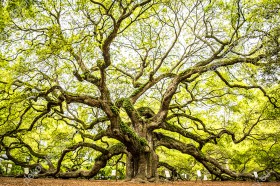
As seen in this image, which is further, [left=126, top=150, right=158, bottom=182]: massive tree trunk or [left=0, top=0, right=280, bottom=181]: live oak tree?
[left=126, top=150, right=158, bottom=182]: massive tree trunk

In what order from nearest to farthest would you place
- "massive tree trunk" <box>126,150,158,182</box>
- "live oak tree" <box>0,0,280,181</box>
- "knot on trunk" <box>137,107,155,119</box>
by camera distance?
"live oak tree" <box>0,0,280,181</box> < "massive tree trunk" <box>126,150,158,182</box> < "knot on trunk" <box>137,107,155,119</box>

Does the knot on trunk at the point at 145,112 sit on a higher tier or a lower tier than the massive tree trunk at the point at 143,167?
higher

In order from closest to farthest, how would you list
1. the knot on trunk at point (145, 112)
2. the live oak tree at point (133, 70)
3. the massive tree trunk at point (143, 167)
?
1. the live oak tree at point (133, 70)
2. the massive tree trunk at point (143, 167)
3. the knot on trunk at point (145, 112)

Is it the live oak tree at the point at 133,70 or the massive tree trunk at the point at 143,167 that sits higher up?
the live oak tree at the point at 133,70

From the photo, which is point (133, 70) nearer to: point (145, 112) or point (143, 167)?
point (145, 112)

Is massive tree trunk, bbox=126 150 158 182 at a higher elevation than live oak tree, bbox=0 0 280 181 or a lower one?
lower

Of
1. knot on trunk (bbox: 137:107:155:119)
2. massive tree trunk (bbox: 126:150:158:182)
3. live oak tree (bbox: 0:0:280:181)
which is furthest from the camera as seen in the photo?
knot on trunk (bbox: 137:107:155:119)

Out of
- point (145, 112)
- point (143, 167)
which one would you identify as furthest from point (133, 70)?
point (143, 167)

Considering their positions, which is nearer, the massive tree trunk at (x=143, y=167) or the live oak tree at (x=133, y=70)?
the live oak tree at (x=133, y=70)

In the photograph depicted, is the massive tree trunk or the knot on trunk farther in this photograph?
the knot on trunk

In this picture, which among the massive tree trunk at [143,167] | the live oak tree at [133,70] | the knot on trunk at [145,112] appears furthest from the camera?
the knot on trunk at [145,112]

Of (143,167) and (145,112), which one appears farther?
(145,112)

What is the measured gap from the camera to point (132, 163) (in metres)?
15.2

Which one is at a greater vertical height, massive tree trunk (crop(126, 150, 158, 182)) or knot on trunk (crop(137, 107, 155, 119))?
knot on trunk (crop(137, 107, 155, 119))
